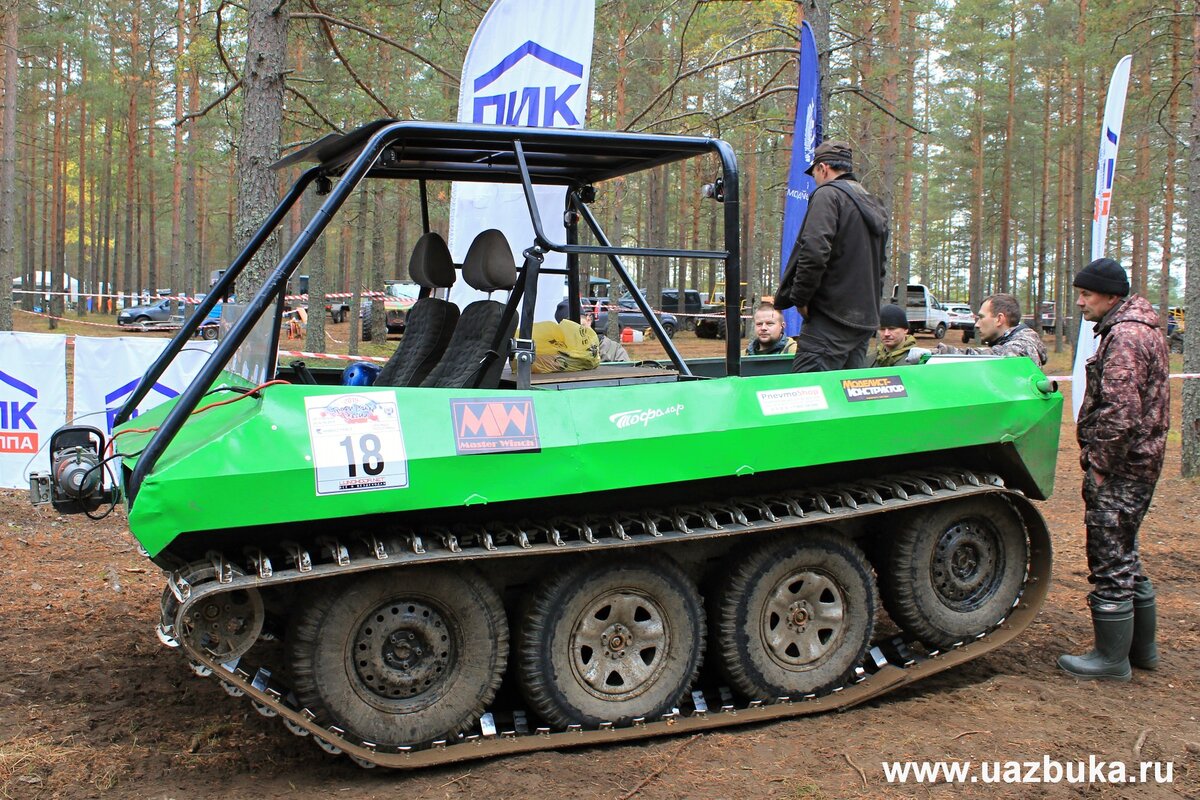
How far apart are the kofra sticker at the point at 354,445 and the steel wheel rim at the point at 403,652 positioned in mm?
614

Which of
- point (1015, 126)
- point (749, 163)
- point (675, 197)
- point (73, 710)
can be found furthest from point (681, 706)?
point (675, 197)

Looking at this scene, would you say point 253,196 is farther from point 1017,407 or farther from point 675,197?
point 675,197

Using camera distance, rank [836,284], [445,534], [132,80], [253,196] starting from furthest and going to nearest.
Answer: [132,80]
[253,196]
[836,284]
[445,534]

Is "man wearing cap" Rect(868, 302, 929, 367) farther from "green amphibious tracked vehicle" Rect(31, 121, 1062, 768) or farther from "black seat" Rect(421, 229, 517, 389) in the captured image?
"black seat" Rect(421, 229, 517, 389)

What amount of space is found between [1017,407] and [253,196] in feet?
23.1

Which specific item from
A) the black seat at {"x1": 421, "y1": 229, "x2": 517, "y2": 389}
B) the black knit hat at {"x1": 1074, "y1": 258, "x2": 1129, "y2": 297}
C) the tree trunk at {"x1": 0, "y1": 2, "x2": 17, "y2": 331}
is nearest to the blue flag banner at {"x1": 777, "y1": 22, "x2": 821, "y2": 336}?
the black knit hat at {"x1": 1074, "y1": 258, "x2": 1129, "y2": 297}

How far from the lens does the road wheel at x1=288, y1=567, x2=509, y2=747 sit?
398 cm

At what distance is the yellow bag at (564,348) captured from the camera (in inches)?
197

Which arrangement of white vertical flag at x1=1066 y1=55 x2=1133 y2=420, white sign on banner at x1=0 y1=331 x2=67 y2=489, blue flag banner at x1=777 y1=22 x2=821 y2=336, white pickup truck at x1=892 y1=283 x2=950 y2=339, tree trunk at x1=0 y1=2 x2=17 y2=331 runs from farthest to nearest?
white pickup truck at x1=892 y1=283 x2=950 y2=339, tree trunk at x1=0 y1=2 x2=17 y2=331, white vertical flag at x1=1066 y1=55 x2=1133 y2=420, blue flag banner at x1=777 y1=22 x2=821 y2=336, white sign on banner at x1=0 y1=331 x2=67 y2=489

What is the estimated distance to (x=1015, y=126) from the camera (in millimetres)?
36188

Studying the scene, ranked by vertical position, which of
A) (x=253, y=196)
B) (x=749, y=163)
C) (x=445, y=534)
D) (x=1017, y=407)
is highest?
(x=749, y=163)

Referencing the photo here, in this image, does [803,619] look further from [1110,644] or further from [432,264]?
[432,264]

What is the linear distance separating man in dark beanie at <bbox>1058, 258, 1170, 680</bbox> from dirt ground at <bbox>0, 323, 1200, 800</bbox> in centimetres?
21

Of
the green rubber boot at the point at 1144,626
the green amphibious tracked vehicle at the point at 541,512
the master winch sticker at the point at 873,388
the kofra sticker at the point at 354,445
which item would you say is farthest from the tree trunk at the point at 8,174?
the green rubber boot at the point at 1144,626
